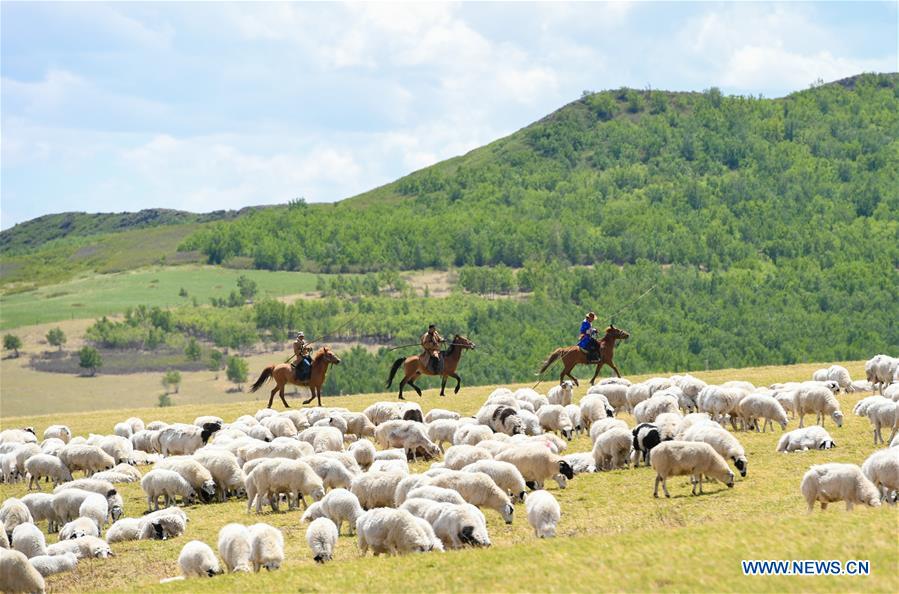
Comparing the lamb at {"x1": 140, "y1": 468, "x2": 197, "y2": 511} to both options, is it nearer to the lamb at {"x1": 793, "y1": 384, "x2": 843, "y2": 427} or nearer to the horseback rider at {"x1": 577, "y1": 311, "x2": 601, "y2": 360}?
the lamb at {"x1": 793, "y1": 384, "x2": 843, "y2": 427}

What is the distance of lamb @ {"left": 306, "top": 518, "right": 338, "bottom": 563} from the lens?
59.1 ft

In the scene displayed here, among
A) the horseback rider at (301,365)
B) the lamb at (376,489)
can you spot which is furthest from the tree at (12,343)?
the lamb at (376,489)

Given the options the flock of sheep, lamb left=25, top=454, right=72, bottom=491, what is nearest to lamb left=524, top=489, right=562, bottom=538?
the flock of sheep

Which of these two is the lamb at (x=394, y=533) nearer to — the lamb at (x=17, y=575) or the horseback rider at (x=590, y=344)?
the lamb at (x=17, y=575)

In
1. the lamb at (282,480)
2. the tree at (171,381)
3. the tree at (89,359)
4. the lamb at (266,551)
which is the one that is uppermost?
the lamb at (282,480)

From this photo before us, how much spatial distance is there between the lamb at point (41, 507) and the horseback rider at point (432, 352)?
63.4ft

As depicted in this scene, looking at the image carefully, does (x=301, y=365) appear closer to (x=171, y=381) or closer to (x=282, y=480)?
(x=282, y=480)

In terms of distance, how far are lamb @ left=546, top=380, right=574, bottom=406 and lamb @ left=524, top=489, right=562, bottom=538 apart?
1645cm

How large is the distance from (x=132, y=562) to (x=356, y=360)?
12383 cm

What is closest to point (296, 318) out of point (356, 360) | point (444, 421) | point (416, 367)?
point (356, 360)

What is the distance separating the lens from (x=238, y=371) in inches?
6412

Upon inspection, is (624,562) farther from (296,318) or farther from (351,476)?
(296,318)

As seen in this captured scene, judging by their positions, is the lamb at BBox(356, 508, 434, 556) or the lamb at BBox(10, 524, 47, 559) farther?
the lamb at BBox(10, 524, 47, 559)

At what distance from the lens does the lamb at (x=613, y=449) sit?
25.4 metres
